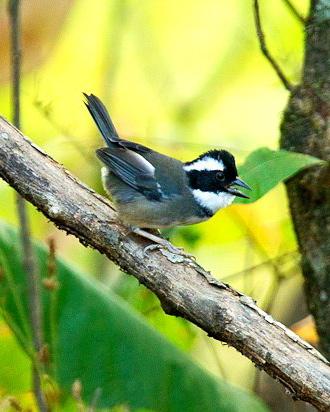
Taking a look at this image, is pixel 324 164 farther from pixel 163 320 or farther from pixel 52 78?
pixel 52 78

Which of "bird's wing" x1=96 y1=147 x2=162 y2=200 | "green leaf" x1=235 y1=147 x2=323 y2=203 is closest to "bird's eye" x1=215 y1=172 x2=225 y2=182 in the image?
"green leaf" x1=235 y1=147 x2=323 y2=203

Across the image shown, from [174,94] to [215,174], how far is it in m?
2.80

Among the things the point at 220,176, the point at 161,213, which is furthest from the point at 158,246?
the point at 220,176

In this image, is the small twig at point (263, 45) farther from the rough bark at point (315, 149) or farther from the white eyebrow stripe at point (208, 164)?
the white eyebrow stripe at point (208, 164)

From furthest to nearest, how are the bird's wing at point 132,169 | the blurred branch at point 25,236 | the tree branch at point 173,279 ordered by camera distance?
the bird's wing at point 132,169 < the blurred branch at point 25,236 < the tree branch at point 173,279

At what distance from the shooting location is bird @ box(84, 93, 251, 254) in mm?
3908

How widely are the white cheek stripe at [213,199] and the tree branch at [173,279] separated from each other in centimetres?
51

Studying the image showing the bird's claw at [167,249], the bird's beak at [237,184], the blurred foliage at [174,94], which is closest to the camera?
the bird's claw at [167,249]

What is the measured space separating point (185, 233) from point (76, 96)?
273 cm

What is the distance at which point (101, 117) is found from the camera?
4.02 m

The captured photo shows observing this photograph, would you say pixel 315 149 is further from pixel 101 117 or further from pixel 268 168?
pixel 101 117

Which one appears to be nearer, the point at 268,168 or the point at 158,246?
the point at 158,246

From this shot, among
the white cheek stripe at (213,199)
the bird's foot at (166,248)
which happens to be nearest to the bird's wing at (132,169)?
the white cheek stripe at (213,199)

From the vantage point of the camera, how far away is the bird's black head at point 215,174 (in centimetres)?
386
